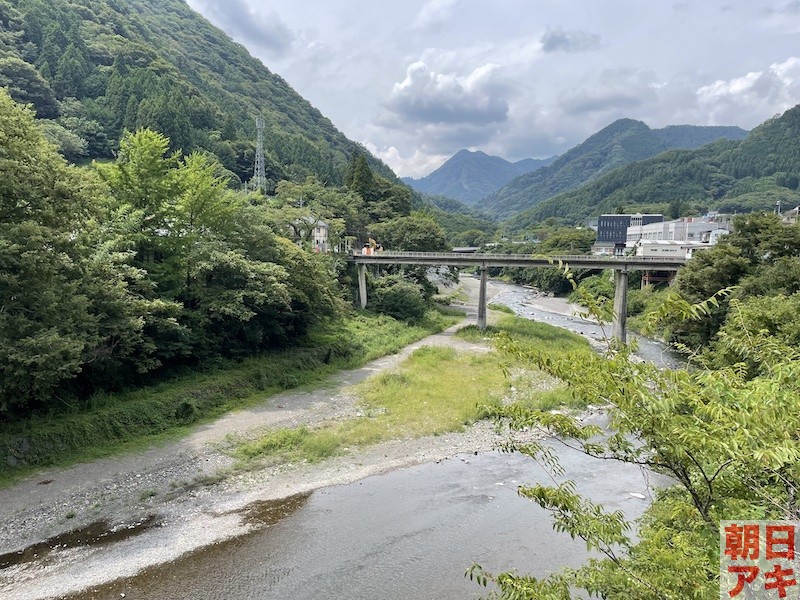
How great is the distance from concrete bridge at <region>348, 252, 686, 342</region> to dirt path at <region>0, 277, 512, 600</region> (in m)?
20.8

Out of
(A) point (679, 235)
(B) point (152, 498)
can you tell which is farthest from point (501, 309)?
(A) point (679, 235)

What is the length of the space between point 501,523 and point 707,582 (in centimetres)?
972

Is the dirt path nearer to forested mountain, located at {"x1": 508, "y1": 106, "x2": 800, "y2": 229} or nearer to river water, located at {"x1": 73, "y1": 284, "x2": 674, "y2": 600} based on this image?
river water, located at {"x1": 73, "y1": 284, "x2": 674, "y2": 600}

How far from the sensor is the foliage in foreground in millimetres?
3145

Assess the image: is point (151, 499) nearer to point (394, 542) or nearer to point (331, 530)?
point (331, 530)

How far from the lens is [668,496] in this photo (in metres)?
8.78

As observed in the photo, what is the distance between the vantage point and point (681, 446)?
3270 mm

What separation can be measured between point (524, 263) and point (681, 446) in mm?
34801

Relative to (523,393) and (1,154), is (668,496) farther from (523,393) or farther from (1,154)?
(1,154)

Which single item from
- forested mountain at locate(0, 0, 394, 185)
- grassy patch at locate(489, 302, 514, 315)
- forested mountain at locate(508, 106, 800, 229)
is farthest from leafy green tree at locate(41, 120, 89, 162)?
forested mountain at locate(508, 106, 800, 229)

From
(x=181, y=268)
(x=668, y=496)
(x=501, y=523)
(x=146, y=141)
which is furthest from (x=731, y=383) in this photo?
(x=146, y=141)

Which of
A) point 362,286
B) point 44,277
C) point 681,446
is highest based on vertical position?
point 44,277

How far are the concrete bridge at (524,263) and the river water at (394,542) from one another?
21.6 metres

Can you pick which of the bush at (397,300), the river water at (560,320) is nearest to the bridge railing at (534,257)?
the bush at (397,300)
